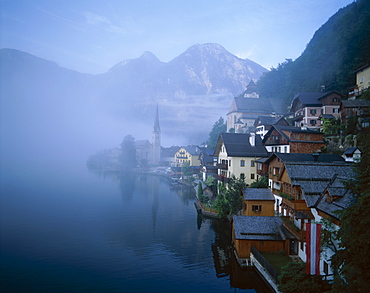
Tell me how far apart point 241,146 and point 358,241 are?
3489cm

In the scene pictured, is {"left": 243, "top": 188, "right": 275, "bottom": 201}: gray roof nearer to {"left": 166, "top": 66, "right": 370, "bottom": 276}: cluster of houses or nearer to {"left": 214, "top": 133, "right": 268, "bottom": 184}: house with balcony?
{"left": 166, "top": 66, "right": 370, "bottom": 276}: cluster of houses

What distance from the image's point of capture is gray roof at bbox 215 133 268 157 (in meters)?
44.4

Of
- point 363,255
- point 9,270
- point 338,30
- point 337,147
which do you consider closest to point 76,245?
point 9,270

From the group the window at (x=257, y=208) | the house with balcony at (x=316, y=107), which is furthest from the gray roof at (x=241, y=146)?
the house with balcony at (x=316, y=107)

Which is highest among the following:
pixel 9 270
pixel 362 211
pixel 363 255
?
pixel 362 211

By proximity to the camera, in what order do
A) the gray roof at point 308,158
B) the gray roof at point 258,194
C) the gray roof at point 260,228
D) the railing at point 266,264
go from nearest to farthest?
the railing at point 266,264
the gray roof at point 260,228
the gray roof at point 308,158
the gray roof at point 258,194

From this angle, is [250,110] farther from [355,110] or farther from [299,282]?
[299,282]

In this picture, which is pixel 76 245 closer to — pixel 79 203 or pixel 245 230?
pixel 245 230

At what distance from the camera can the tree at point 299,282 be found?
1542 centimetres

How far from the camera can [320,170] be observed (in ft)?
81.0

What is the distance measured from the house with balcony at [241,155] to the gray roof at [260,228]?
1556 cm

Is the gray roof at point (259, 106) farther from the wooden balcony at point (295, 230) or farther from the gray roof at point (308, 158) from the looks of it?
the wooden balcony at point (295, 230)

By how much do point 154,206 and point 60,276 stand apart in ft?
96.5

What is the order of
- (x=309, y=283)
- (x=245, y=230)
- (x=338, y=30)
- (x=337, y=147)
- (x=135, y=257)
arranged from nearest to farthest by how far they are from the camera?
(x=309, y=283)
(x=245, y=230)
(x=135, y=257)
(x=337, y=147)
(x=338, y=30)
